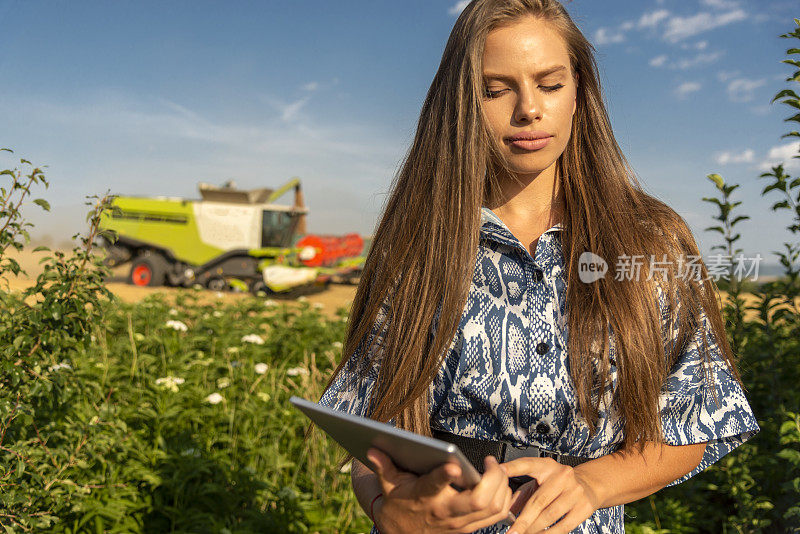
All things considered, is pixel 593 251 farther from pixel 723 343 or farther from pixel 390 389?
pixel 390 389

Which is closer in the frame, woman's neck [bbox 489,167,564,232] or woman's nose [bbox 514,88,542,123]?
woman's nose [bbox 514,88,542,123]

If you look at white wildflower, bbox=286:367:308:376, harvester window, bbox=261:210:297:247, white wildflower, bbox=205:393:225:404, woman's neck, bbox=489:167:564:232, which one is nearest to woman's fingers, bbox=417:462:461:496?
woman's neck, bbox=489:167:564:232

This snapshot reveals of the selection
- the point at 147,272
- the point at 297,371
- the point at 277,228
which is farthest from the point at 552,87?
the point at 147,272

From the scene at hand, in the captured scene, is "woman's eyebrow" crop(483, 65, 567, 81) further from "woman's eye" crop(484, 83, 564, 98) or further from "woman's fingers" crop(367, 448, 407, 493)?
"woman's fingers" crop(367, 448, 407, 493)

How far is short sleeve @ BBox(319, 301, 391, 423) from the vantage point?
4.36 ft

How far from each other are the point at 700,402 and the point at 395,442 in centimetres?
71

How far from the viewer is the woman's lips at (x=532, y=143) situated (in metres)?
1.28

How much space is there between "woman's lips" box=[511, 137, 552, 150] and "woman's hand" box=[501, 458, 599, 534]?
0.64m

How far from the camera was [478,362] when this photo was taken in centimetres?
122

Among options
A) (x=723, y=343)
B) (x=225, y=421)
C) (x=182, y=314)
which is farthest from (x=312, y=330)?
(x=723, y=343)

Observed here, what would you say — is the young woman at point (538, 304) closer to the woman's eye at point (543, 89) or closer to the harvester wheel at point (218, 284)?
the woman's eye at point (543, 89)

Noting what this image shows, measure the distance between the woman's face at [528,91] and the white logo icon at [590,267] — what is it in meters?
0.22

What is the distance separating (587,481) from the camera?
1115 mm

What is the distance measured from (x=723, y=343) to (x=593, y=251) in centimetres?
32
